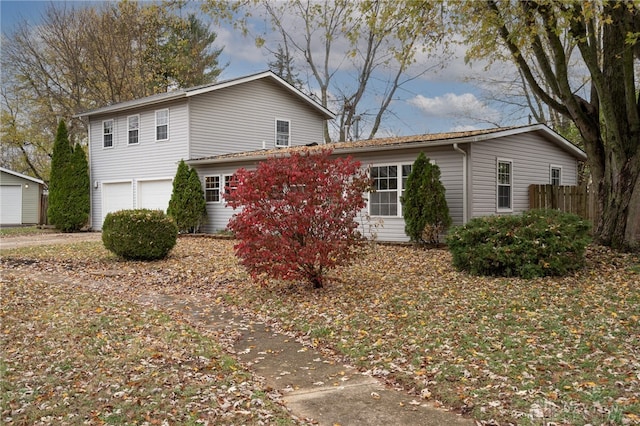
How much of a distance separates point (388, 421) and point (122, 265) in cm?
977

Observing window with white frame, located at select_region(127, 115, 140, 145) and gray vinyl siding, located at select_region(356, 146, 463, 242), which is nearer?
gray vinyl siding, located at select_region(356, 146, 463, 242)

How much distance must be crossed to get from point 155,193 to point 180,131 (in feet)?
10.2

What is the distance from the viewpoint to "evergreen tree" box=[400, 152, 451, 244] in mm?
13195

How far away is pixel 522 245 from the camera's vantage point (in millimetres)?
9234

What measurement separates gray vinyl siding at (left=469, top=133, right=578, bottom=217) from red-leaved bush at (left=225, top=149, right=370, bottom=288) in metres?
6.30

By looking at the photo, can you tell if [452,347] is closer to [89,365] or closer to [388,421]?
[388,421]

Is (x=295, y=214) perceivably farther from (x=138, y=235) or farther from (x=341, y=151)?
(x=341, y=151)

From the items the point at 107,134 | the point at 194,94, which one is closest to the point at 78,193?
the point at 107,134

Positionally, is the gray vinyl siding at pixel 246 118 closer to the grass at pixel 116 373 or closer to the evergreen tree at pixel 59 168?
the evergreen tree at pixel 59 168

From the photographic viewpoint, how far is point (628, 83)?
1068cm

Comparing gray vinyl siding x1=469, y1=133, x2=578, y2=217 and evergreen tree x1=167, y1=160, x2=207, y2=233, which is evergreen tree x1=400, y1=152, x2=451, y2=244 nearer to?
gray vinyl siding x1=469, y1=133, x2=578, y2=217

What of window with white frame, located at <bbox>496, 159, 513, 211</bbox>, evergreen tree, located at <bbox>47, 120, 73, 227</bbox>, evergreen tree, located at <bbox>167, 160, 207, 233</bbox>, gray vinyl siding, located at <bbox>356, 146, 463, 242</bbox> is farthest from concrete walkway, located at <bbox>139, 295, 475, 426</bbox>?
evergreen tree, located at <bbox>47, 120, 73, 227</bbox>

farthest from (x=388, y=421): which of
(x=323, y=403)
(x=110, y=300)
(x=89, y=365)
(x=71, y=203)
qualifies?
(x=71, y=203)

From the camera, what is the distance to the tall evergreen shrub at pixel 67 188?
22.4 metres
